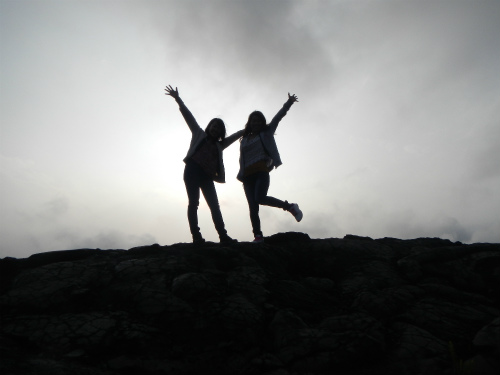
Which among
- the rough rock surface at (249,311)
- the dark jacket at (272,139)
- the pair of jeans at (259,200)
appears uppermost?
the dark jacket at (272,139)

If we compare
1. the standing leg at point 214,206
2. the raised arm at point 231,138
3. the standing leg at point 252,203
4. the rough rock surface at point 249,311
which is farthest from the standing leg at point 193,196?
the standing leg at point 252,203

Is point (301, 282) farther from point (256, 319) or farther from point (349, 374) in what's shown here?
point (349, 374)

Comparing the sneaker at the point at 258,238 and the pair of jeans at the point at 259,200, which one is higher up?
the pair of jeans at the point at 259,200

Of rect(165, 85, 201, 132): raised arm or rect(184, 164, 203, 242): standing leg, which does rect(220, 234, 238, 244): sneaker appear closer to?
rect(184, 164, 203, 242): standing leg

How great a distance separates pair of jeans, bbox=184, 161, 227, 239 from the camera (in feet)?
23.5

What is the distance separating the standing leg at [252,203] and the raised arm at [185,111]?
1.71 meters

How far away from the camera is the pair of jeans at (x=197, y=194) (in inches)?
282

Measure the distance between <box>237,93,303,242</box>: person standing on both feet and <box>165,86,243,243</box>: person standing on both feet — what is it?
0.59 m

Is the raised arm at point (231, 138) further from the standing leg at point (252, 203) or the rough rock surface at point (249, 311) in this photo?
the rough rock surface at point (249, 311)

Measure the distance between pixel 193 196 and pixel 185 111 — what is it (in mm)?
2011

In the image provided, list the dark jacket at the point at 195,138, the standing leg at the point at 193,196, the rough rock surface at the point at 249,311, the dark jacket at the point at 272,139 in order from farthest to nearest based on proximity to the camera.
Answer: the dark jacket at the point at 272,139, the dark jacket at the point at 195,138, the standing leg at the point at 193,196, the rough rock surface at the point at 249,311

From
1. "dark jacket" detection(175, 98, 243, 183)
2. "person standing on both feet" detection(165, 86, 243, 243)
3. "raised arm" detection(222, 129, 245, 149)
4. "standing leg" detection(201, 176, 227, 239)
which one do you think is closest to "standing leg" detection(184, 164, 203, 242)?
"person standing on both feet" detection(165, 86, 243, 243)

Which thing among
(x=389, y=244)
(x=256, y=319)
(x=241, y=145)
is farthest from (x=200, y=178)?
(x=389, y=244)

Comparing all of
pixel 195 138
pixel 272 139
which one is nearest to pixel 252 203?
pixel 272 139
